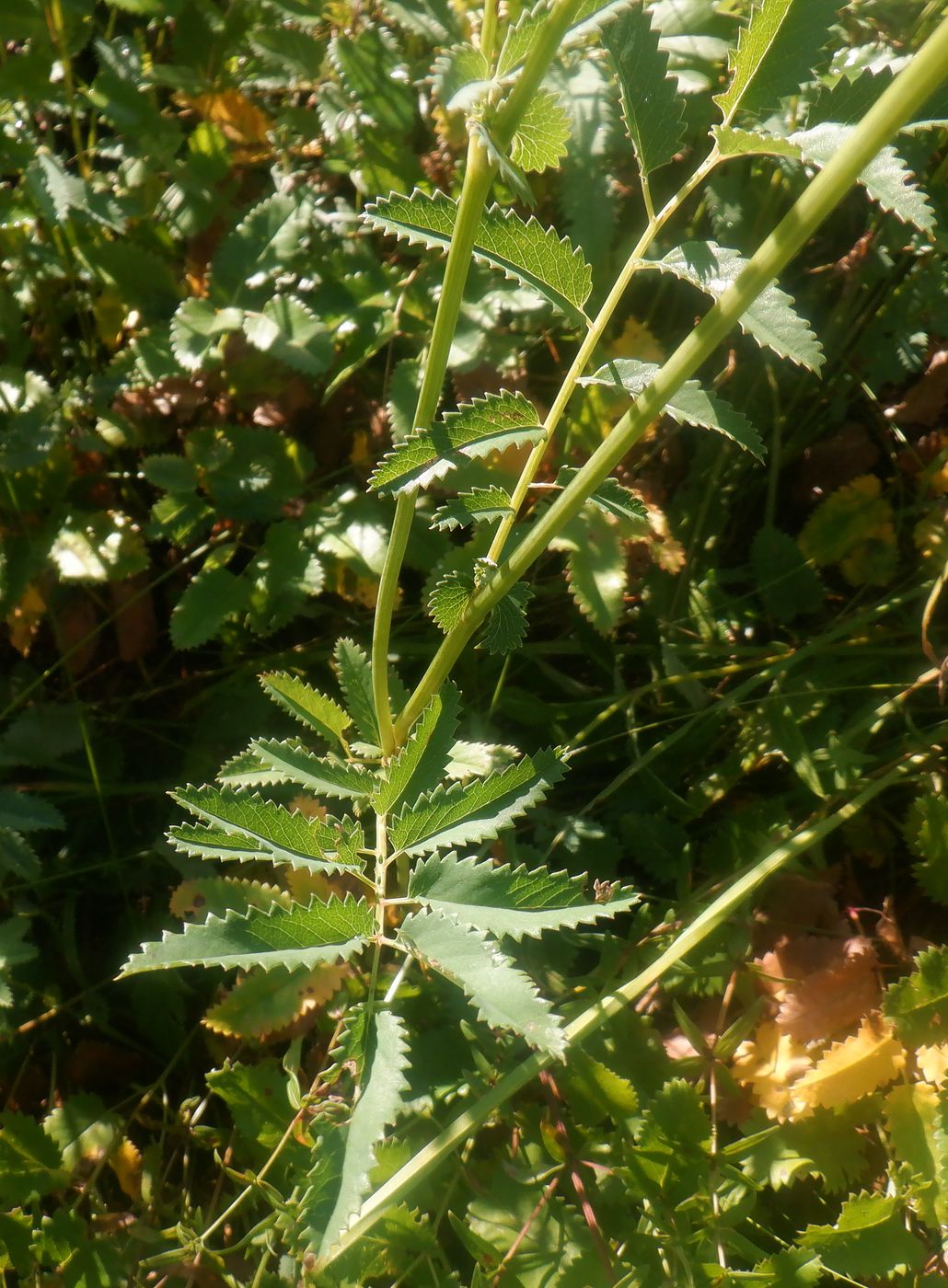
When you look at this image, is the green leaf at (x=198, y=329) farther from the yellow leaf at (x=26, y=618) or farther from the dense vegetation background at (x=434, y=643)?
the yellow leaf at (x=26, y=618)

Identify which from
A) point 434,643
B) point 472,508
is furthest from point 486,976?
point 434,643

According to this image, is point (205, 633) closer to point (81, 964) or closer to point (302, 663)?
point (302, 663)

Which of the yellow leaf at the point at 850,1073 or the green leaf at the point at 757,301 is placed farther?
the yellow leaf at the point at 850,1073

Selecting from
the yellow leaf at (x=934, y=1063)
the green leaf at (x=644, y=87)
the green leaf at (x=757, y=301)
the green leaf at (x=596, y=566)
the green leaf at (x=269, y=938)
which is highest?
the green leaf at (x=644, y=87)

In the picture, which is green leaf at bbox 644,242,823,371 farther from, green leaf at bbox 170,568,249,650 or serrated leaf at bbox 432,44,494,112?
green leaf at bbox 170,568,249,650

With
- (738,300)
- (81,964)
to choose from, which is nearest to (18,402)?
(81,964)

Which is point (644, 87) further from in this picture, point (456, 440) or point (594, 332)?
point (456, 440)

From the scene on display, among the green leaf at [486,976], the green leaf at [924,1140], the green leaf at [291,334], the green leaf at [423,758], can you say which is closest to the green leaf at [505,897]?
the green leaf at [486,976]
